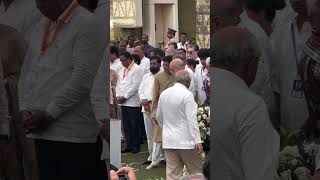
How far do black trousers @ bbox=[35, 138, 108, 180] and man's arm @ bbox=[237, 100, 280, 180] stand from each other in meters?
0.79

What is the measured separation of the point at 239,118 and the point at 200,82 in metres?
6.16

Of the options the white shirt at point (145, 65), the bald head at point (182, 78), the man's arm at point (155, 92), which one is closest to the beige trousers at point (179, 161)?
the bald head at point (182, 78)

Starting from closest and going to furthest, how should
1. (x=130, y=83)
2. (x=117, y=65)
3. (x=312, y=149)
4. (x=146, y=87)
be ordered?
(x=312, y=149) < (x=146, y=87) < (x=130, y=83) < (x=117, y=65)

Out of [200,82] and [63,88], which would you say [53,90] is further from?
[200,82]

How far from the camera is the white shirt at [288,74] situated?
6.55ft

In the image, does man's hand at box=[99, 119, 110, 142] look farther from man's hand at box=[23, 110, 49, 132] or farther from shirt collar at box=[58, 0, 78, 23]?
shirt collar at box=[58, 0, 78, 23]

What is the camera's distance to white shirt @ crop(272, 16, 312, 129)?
1996mm

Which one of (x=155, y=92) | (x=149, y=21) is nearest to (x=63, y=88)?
(x=155, y=92)

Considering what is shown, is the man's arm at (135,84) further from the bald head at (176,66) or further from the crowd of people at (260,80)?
the crowd of people at (260,80)

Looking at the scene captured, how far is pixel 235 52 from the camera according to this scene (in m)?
2.09

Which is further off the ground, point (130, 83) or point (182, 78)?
point (182, 78)

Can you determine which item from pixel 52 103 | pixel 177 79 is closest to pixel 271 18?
pixel 52 103

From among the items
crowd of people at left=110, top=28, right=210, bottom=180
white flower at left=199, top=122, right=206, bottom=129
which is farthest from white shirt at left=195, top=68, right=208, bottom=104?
white flower at left=199, top=122, right=206, bottom=129

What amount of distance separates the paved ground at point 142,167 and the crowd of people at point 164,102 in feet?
0.31
